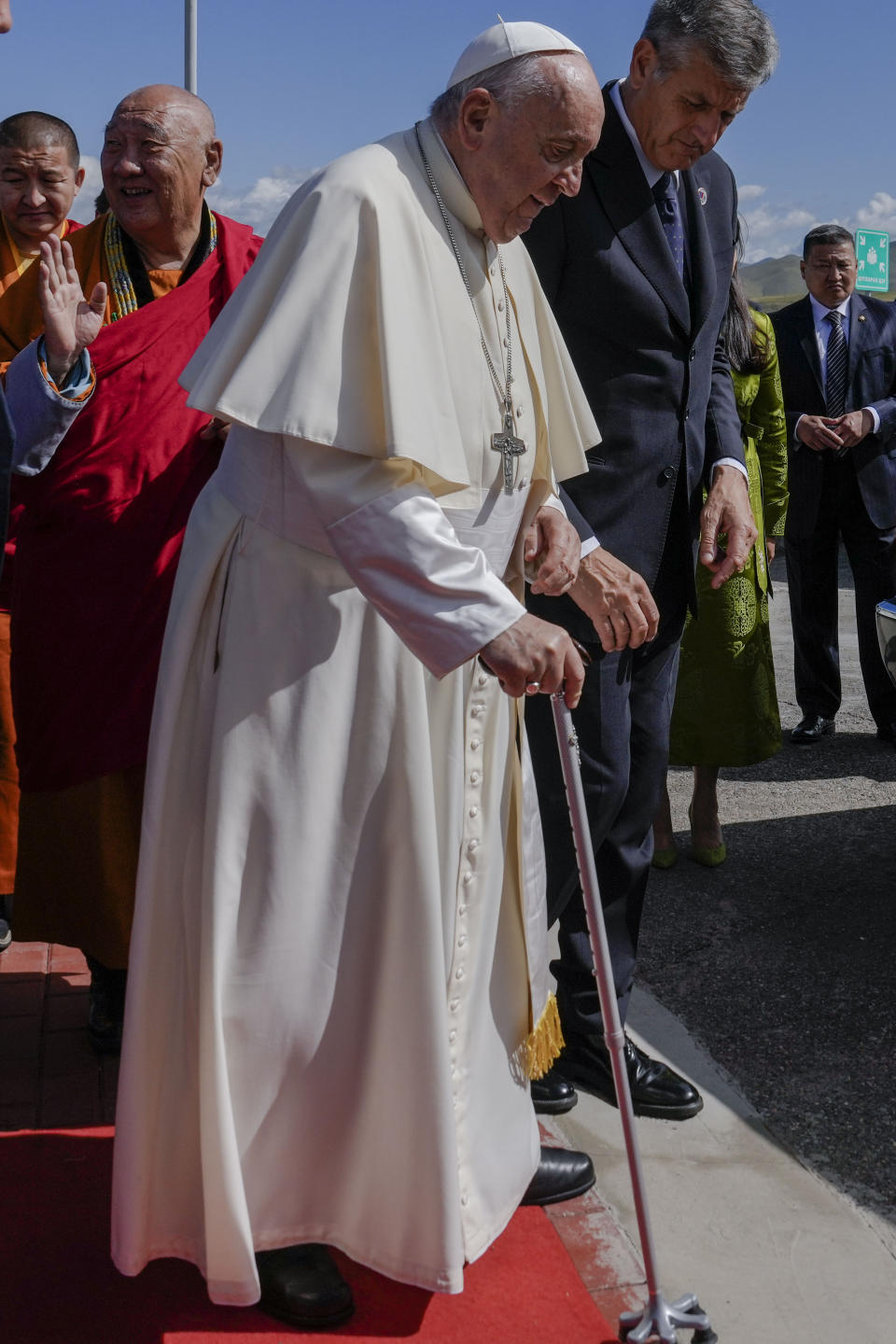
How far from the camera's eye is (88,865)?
330 cm

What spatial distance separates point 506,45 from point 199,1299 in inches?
81.8

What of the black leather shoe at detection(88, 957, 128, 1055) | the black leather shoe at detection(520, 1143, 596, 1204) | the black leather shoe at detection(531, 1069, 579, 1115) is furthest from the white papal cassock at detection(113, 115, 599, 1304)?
the black leather shoe at detection(88, 957, 128, 1055)

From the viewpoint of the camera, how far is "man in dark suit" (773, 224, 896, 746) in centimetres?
654

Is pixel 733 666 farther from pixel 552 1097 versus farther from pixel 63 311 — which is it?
pixel 63 311

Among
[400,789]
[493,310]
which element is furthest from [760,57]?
[400,789]

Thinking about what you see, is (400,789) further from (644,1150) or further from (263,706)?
(644,1150)

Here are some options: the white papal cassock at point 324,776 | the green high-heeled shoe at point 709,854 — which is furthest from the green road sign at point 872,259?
the white papal cassock at point 324,776

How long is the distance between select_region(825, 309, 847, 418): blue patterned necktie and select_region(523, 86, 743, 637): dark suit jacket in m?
3.74

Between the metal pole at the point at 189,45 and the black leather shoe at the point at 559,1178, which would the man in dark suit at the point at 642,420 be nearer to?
the black leather shoe at the point at 559,1178

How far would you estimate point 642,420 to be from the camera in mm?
3035

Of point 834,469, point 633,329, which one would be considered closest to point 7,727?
point 633,329

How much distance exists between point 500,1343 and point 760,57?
243 cm

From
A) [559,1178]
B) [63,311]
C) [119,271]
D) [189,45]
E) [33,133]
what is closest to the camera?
[559,1178]

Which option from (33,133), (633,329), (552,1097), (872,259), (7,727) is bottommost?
(552,1097)
